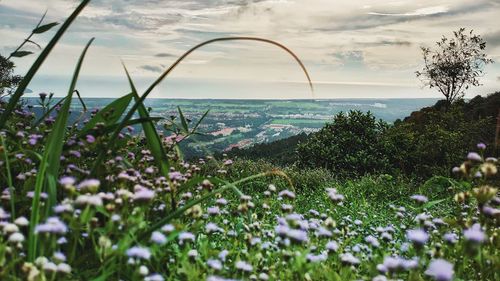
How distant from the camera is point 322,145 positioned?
1497 cm

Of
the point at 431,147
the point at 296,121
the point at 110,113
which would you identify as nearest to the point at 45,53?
the point at 110,113

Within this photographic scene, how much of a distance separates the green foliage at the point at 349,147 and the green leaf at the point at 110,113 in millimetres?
10307

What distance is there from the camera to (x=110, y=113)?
4051 mm

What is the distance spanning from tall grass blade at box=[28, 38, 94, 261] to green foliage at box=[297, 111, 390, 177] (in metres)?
11.1

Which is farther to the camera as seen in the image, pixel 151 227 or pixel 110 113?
pixel 110 113

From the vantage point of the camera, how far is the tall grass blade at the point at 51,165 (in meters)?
2.65

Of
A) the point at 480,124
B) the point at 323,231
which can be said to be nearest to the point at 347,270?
the point at 323,231

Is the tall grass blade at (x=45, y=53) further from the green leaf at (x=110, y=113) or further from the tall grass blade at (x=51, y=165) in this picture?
the green leaf at (x=110, y=113)

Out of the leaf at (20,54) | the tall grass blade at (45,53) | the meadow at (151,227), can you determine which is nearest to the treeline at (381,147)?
the meadow at (151,227)

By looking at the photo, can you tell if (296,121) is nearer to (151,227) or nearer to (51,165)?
(51,165)

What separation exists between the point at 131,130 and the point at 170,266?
201cm

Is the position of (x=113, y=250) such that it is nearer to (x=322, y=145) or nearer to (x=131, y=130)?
(x=131, y=130)

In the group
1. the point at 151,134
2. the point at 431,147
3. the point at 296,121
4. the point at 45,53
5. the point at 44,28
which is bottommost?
the point at 296,121

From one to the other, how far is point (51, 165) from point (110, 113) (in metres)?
0.98
